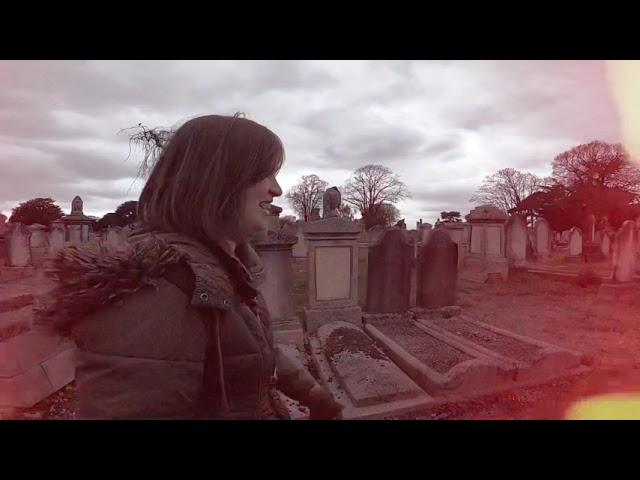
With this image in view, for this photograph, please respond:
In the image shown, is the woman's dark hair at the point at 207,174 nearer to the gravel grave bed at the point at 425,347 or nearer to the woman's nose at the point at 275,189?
the woman's nose at the point at 275,189

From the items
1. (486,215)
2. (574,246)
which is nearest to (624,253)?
(486,215)

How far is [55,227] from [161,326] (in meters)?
1.24

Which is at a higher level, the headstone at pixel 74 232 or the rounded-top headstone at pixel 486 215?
the rounded-top headstone at pixel 486 215

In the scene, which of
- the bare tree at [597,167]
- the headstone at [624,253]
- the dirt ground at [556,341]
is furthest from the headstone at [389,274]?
the headstone at [624,253]

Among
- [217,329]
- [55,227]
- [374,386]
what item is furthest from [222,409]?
[55,227]

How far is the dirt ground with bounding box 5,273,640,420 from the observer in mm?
1526

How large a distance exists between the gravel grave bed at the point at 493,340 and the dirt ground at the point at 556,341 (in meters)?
0.12

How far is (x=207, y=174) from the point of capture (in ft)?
2.74

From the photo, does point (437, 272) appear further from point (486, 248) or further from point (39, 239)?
point (39, 239)

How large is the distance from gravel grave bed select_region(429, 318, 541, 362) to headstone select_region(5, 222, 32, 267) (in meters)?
2.80

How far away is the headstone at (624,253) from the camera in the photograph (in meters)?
2.76
